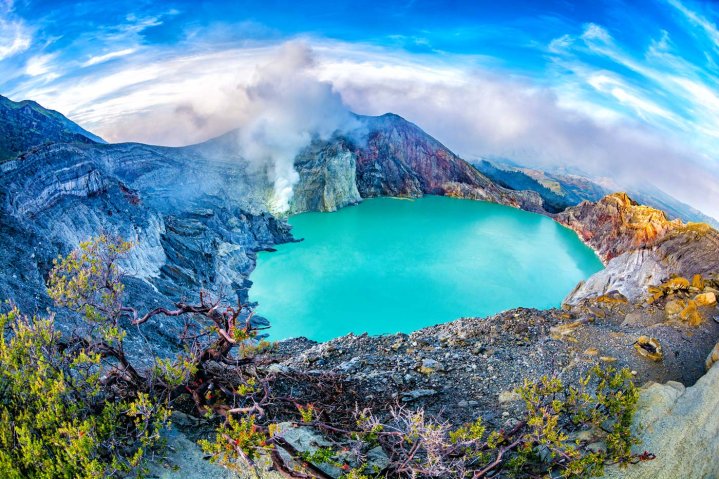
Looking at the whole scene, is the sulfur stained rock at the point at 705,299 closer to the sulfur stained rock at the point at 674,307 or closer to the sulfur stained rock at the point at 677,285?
the sulfur stained rock at the point at 674,307

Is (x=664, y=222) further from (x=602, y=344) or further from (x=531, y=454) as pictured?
(x=531, y=454)

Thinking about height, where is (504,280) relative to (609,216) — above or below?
below

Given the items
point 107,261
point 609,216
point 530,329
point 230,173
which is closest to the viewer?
point 107,261

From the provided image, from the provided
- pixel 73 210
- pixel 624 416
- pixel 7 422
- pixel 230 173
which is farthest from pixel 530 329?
pixel 230 173

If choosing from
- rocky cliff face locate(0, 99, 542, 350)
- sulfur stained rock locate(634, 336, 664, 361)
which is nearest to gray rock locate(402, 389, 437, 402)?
sulfur stained rock locate(634, 336, 664, 361)

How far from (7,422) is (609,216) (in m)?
64.0

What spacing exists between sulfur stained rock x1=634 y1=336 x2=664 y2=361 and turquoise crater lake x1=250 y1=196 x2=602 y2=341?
17.9m

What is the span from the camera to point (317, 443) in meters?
8.04

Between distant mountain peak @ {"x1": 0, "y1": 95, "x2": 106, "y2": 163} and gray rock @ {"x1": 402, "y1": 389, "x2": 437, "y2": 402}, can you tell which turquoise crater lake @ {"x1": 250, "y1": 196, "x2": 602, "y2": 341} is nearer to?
gray rock @ {"x1": 402, "y1": 389, "x2": 437, "y2": 402}

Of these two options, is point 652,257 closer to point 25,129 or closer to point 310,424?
point 310,424

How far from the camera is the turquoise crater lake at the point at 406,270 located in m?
33.4

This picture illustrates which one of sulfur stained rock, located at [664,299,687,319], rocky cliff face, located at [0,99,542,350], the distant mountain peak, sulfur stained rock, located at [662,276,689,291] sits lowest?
sulfur stained rock, located at [664,299,687,319]

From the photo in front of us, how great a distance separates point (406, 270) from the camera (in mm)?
42500

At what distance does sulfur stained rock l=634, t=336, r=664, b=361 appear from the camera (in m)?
13.6
